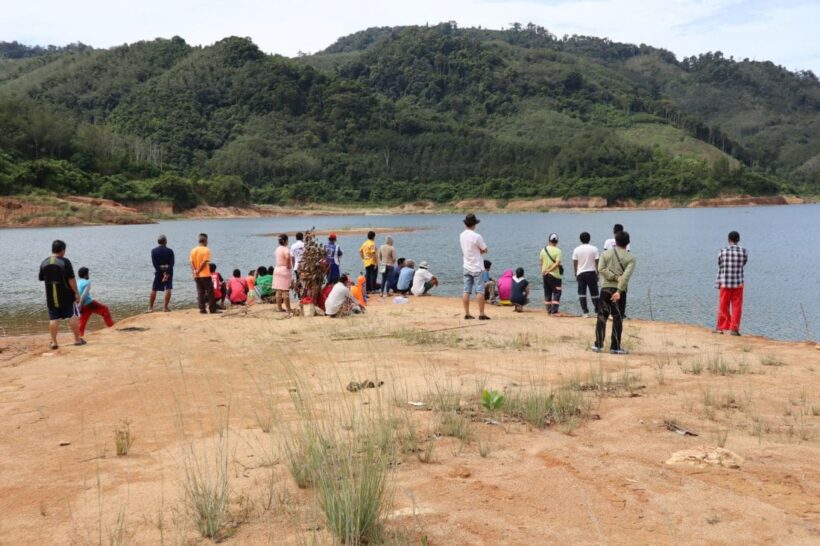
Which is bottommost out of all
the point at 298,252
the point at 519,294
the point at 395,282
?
the point at 395,282

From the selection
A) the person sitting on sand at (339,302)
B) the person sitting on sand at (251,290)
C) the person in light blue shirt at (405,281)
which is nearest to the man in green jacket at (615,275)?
the person sitting on sand at (339,302)

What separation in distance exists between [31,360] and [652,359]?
357 inches

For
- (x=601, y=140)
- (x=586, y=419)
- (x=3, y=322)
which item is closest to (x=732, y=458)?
(x=586, y=419)

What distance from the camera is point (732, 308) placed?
13.4 m

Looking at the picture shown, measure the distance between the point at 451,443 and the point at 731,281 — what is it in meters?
9.06

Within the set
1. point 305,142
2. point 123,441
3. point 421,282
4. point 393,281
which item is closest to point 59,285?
point 123,441

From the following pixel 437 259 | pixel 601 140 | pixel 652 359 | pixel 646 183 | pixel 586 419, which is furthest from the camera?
pixel 601 140

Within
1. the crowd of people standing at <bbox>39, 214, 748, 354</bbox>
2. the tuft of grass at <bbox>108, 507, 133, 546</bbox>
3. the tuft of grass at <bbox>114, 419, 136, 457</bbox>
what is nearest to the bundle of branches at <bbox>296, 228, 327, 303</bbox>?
the crowd of people standing at <bbox>39, 214, 748, 354</bbox>

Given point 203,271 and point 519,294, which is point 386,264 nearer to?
point 519,294

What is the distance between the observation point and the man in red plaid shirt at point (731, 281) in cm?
1275

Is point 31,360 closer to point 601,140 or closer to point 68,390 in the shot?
point 68,390

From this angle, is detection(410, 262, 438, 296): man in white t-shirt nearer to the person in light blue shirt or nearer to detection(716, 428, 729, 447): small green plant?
the person in light blue shirt

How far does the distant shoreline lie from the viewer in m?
69.3

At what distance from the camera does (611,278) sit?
10.1 meters
